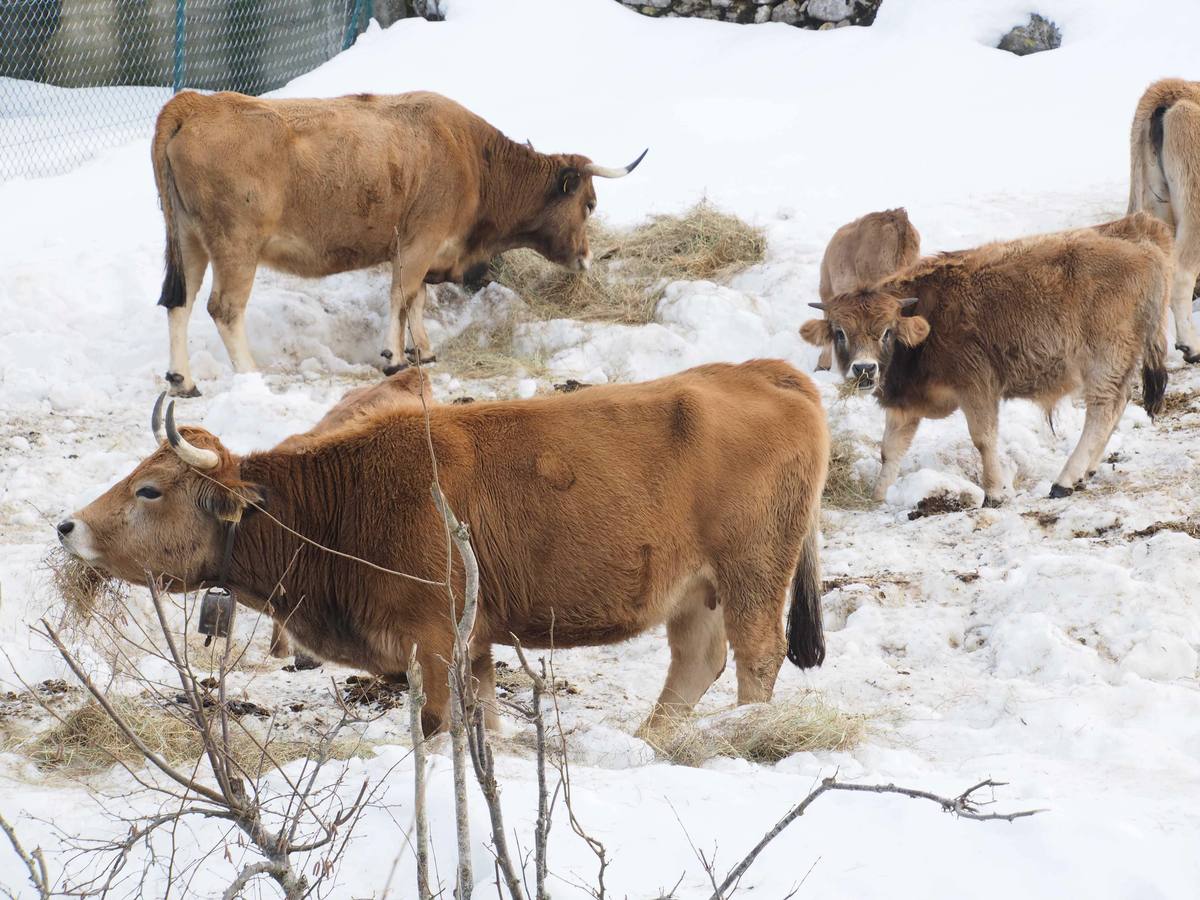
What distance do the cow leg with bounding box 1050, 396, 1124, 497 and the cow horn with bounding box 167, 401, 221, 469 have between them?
5.72m

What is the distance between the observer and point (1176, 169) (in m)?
11.4

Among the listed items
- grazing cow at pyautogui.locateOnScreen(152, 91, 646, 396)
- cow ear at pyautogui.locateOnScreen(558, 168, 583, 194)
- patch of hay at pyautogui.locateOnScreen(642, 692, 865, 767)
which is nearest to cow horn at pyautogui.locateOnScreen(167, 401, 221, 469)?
patch of hay at pyautogui.locateOnScreen(642, 692, 865, 767)

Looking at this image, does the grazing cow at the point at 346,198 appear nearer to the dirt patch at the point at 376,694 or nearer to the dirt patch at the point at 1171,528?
the dirt patch at the point at 376,694

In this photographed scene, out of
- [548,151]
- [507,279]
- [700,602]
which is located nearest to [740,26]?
[548,151]

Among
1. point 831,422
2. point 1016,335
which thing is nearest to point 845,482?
point 831,422

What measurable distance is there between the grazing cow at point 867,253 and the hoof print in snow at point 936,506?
2345mm

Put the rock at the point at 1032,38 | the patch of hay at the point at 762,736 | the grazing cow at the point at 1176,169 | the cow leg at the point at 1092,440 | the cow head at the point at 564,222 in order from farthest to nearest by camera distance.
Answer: the rock at the point at 1032,38
the cow head at the point at 564,222
the grazing cow at the point at 1176,169
the cow leg at the point at 1092,440
the patch of hay at the point at 762,736

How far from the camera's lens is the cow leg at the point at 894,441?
9.49m

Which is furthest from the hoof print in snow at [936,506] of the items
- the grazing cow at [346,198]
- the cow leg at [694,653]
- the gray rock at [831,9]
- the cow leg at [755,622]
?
the gray rock at [831,9]

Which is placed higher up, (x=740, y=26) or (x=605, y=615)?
(x=740, y=26)

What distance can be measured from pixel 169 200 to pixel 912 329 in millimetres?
5520

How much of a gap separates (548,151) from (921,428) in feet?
20.7

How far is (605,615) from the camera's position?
19.3 ft

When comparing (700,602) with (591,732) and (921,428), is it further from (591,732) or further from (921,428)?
(921,428)
